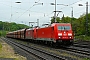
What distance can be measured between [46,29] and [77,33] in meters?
54.9

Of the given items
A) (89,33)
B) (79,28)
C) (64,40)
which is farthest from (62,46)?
(79,28)

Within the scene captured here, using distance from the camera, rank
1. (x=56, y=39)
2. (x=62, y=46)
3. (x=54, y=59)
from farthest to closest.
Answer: (x=62, y=46), (x=56, y=39), (x=54, y=59)

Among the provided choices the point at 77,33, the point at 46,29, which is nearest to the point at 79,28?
the point at 77,33

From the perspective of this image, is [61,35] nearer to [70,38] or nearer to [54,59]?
[70,38]

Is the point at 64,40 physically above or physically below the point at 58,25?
below

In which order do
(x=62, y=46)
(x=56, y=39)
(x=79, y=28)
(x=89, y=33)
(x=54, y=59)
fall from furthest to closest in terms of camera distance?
(x=79, y=28)
(x=89, y=33)
(x=62, y=46)
(x=56, y=39)
(x=54, y=59)

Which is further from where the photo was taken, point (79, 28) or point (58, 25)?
point (79, 28)

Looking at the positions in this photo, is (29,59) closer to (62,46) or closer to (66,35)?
(66,35)

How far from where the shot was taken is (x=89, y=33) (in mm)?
72438

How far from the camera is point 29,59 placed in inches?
734

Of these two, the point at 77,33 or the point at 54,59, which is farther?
the point at 77,33

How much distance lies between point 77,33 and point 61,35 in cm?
5933

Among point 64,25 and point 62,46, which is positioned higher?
point 64,25

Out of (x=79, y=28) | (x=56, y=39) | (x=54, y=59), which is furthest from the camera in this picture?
(x=79, y=28)
